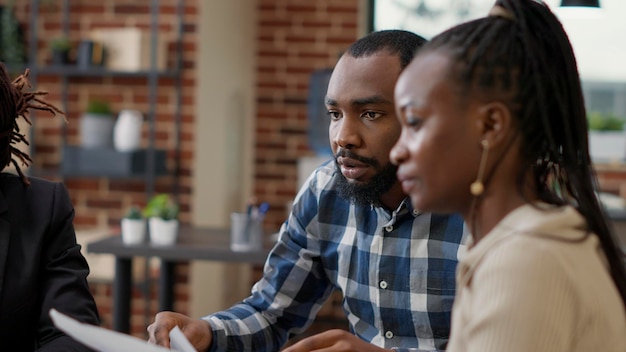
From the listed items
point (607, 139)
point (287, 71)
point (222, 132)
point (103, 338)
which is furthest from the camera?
point (287, 71)

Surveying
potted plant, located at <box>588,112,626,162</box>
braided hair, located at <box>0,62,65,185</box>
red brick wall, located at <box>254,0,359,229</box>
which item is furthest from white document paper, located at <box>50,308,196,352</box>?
potted plant, located at <box>588,112,626,162</box>

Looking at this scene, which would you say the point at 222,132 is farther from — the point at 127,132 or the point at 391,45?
the point at 391,45

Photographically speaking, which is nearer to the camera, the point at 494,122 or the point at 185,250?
the point at 494,122

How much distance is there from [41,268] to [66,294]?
7cm

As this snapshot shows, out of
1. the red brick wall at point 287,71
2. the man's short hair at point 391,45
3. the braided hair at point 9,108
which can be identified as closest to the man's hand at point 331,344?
the man's short hair at point 391,45

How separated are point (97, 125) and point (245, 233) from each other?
139 cm

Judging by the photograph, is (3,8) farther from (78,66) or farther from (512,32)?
(512,32)

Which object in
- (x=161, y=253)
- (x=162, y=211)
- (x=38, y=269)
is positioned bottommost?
(x=161, y=253)

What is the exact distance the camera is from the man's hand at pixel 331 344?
117 cm

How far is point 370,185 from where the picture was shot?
143 centimetres

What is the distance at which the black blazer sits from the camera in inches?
59.1

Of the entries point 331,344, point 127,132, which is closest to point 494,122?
point 331,344

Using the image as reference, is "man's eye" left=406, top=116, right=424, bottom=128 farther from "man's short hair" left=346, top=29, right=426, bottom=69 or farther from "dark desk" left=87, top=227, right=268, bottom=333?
"dark desk" left=87, top=227, right=268, bottom=333

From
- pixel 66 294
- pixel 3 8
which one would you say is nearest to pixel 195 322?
pixel 66 294
